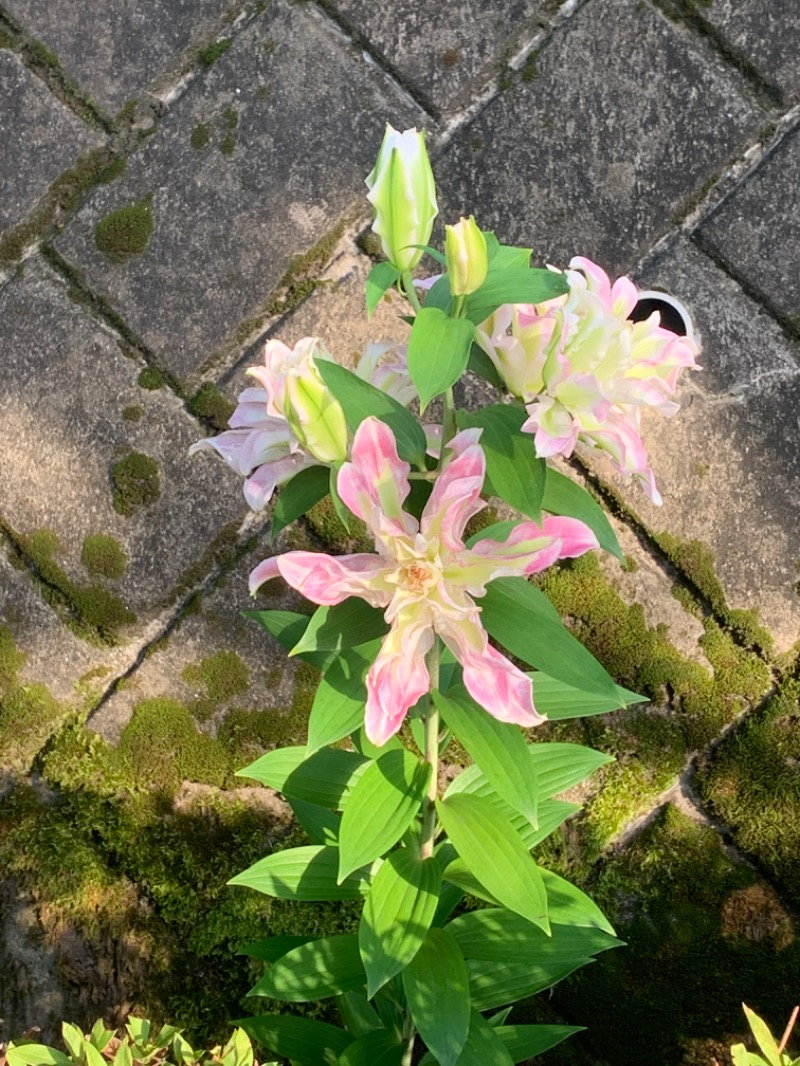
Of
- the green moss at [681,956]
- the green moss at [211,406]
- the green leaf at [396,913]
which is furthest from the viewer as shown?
the green moss at [211,406]

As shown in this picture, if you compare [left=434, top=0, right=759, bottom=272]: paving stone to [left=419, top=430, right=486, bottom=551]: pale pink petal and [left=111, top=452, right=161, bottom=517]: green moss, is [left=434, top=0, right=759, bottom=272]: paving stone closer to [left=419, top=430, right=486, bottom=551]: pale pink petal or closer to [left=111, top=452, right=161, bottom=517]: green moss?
[left=111, top=452, right=161, bottom=517]: green moss

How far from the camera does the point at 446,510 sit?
703 millimetres

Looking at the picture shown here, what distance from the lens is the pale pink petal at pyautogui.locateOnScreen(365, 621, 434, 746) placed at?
71 centimetres

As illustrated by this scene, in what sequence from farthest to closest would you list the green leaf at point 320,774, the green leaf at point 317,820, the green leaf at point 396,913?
the green leaf at point 317,820 → the green leaf at point 320,774 → the green leaf at point 396,913

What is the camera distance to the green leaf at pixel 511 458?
743mm

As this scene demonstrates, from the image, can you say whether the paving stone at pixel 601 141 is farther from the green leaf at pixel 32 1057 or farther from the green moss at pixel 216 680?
the green leaf at pixel 32 1057

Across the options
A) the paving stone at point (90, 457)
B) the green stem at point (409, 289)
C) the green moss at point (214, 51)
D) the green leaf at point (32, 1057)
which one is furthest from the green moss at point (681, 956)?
the green moss at point (214, 51)

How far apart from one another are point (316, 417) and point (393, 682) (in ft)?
0.72

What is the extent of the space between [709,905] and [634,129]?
1437mm

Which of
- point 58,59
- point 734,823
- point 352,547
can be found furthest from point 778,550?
point 58,59

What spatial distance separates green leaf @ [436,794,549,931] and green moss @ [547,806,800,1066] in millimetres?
767

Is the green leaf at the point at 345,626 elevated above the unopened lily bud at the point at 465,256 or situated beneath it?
situated beneath

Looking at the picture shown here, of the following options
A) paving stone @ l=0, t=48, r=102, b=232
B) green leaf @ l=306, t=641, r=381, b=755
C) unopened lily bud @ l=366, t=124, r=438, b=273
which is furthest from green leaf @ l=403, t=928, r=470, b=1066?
paving stone @ l=0, t=48, r=102, b=232

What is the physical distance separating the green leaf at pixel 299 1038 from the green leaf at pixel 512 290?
971mm
